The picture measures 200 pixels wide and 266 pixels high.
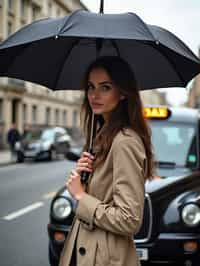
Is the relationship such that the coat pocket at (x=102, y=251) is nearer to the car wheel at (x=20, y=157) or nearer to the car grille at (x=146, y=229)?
the car grille at (x=146, y=229)

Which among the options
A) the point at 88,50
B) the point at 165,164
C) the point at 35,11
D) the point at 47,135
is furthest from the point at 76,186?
the point at 35,11

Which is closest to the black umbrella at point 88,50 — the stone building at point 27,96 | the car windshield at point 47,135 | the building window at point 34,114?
the car windshield at point 47,135

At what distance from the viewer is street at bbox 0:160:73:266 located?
4.88 meters

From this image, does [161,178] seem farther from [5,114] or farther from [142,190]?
[5,114]

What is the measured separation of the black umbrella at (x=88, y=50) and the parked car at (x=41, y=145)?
1601 centimetres

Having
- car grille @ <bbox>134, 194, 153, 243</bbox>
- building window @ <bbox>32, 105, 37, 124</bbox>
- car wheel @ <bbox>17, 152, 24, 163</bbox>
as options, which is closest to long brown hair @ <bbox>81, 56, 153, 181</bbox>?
car grille @ <bbox>134, 194, 153, 243</bbox>

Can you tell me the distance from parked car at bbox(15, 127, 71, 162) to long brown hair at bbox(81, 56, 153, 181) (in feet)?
55.9

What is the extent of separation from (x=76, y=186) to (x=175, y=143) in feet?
11.6

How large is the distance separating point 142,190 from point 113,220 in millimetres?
184

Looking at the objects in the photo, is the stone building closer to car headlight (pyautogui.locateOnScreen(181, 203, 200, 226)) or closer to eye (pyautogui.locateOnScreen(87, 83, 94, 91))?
car headlight (pyautogui.locateOnScreen(181, 203, 200, 226))

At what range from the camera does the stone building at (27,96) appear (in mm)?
31845

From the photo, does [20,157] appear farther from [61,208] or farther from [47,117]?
[47,117]

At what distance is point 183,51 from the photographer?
94.4 inches

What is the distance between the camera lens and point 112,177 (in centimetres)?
182
